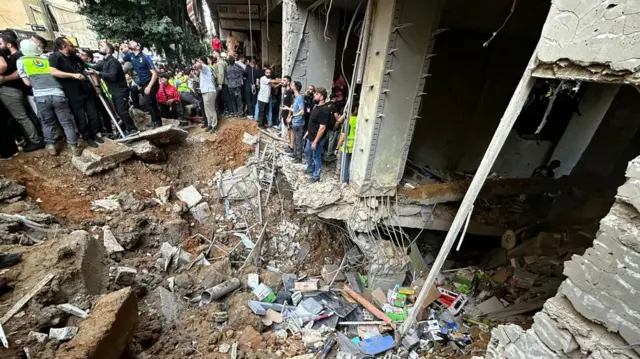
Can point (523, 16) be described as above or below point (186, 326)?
above

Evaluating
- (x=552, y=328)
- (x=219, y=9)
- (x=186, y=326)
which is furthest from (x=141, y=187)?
(x=219, y=9)

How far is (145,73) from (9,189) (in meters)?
3.66

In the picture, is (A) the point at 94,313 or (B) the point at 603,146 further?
(B) the point at 603,146

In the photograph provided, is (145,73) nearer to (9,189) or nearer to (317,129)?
(9,189)

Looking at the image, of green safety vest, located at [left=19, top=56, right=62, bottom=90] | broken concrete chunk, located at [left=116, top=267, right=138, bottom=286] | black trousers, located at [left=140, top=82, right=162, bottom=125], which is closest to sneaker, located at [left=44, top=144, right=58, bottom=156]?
green safety vest, located at [left=19, top=56, right=62, bottom=90]

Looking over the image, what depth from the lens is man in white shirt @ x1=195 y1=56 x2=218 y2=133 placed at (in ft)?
24.0

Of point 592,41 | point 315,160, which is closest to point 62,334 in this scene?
point 315,160

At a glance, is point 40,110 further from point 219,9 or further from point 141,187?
point 219,9

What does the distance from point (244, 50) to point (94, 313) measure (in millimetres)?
15467

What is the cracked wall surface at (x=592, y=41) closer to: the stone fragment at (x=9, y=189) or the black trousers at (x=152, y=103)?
the stone fragment at (x=9, y=189)

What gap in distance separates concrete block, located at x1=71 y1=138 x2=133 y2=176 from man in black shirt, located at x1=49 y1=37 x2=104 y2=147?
213mm

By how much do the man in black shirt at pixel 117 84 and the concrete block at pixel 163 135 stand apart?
1.09 ft

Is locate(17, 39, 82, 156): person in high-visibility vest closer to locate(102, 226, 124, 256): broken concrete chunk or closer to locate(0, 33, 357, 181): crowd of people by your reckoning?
locate(0, 33, 357, 181): crowd of people

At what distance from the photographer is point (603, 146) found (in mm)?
6824
